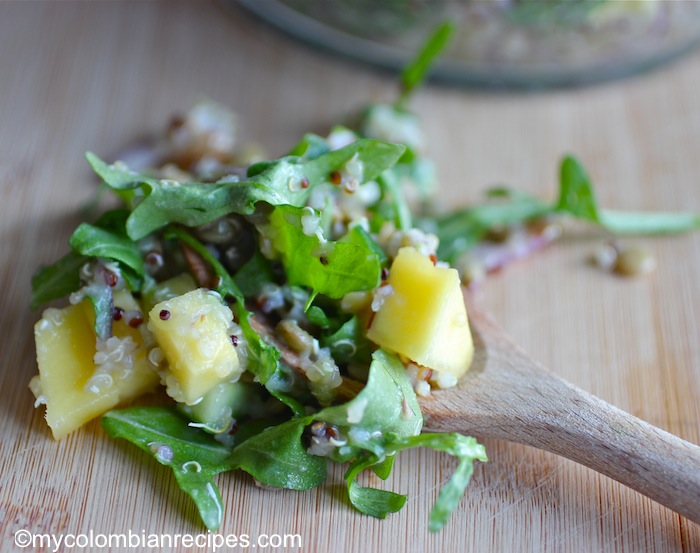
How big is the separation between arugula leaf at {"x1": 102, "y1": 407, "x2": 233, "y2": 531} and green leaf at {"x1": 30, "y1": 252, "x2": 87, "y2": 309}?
359 mm

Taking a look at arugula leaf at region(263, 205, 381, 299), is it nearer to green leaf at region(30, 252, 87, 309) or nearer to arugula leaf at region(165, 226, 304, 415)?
arugula leaf at region(165, 226, 304, 415)

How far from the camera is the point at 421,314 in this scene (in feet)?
5.73

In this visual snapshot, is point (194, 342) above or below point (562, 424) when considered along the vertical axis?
below

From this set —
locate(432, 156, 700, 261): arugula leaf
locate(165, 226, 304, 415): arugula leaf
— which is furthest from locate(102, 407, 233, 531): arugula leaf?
locate(432, 156, 700, 261): arugula leaf

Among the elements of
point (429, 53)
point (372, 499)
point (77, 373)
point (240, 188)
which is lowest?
point (77, 373)

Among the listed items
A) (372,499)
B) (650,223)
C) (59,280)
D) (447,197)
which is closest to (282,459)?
(372,499)

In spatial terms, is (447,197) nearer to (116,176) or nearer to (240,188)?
(240,188)

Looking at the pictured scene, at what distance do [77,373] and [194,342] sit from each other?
333 mm

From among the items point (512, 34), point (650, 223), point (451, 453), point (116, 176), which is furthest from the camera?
point (512, 34)

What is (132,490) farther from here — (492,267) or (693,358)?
(693,358)

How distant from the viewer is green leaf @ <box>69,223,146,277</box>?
71.8 inches

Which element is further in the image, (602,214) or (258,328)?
(602,214)

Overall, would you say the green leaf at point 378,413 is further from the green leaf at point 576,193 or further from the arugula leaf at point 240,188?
the green leaf at point 576,193

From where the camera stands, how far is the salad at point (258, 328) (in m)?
1.71
